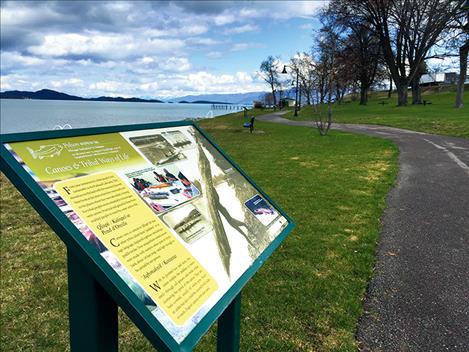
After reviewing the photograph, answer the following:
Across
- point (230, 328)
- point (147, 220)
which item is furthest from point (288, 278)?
point (147, 220)

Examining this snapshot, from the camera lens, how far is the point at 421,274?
4316 millimetres

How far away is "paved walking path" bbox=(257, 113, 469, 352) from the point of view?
3270mm

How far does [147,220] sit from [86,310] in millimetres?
478

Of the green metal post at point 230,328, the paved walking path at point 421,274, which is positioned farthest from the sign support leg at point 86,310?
the paved walking path at point 421,274

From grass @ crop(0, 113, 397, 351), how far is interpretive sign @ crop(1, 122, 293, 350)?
1.40 m

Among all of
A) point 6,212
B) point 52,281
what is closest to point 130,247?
point 52,281

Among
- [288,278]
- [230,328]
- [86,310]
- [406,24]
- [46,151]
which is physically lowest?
[288,278]

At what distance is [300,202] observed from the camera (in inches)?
297

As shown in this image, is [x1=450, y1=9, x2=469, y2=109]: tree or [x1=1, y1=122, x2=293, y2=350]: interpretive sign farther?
[x1=450, y1=9, x2=469, y2=109]: tree

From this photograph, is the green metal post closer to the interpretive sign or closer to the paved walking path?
the interpretive sign

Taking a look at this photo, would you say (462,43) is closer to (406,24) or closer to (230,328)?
(406,24)

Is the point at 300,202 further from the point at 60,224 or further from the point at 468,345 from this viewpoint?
the point at 60,224

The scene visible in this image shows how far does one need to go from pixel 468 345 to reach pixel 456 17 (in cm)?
3575

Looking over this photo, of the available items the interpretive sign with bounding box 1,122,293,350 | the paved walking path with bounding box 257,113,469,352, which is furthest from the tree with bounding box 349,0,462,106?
Result: the interpretive sign with bounding box 1,122,293,350
